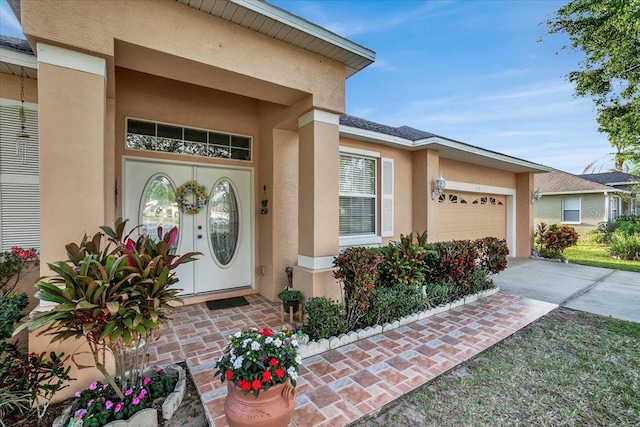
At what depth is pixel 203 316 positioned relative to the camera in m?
4.70

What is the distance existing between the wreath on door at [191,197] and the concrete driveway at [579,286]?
7098mm

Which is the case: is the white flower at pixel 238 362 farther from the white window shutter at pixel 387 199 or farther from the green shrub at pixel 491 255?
the white window shutter at pixel 387 199

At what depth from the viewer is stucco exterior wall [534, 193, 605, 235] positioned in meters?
16.3

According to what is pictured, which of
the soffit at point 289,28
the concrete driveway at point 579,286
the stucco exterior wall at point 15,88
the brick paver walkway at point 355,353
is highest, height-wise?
the soffit at point 289,28

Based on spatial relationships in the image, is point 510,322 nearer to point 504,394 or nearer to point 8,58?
point 504,394

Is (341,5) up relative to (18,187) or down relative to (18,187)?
up

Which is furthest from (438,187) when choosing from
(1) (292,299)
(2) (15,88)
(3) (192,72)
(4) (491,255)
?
(2) (15,88)

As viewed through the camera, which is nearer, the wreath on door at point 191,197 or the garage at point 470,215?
the wreath on door at point 191,197

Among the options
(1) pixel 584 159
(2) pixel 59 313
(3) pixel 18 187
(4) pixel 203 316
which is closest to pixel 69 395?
(2) pixel 59 313

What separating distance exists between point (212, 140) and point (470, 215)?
29.6 ft

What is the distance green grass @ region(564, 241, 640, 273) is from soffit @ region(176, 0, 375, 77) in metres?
11.3

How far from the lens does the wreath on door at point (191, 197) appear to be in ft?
17.0

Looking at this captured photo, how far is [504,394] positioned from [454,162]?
777 centimetres

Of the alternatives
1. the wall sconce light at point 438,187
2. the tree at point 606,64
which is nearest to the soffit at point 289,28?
the wall sconce light at point 438,187
